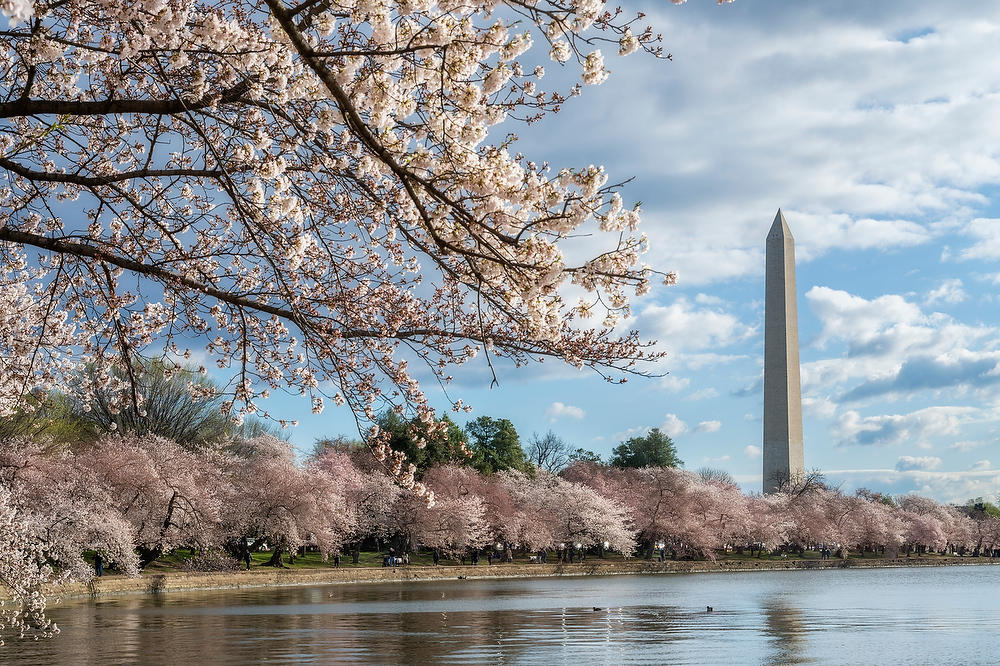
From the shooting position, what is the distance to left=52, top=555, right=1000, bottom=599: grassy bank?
31359 millimetres

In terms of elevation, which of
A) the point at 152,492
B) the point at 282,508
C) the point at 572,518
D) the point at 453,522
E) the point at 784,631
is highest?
the point at 152,492

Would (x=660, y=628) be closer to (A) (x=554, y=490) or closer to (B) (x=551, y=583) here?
(B) (x=551, y=583)

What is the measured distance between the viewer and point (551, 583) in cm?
4009

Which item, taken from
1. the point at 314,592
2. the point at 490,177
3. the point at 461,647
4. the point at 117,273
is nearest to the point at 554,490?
the point at 314,592

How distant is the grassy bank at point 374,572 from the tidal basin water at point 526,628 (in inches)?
53.2

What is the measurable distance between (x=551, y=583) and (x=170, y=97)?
117ft

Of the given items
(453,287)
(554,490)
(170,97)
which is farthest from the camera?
(554,490)

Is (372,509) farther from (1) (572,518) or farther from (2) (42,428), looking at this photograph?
(2) (42,428)

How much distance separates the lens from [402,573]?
4206cm

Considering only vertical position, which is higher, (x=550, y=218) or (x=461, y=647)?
(x=550, y=218)

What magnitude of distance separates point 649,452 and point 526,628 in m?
64.7

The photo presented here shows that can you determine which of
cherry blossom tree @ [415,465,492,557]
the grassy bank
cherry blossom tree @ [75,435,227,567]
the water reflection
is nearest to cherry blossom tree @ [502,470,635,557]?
the grassy bank

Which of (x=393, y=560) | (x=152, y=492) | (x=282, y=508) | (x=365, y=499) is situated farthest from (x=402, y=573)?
(x=152, y=492)

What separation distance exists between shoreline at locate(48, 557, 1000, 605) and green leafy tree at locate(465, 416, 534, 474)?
14663 mm
